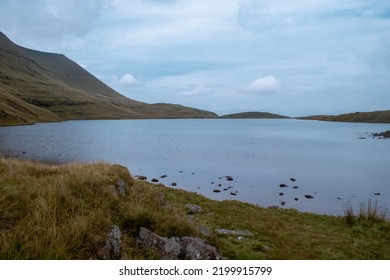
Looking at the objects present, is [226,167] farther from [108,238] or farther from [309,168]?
[108,238]

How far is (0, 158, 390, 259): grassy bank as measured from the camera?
293 inches

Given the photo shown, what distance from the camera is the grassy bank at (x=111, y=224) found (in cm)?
744

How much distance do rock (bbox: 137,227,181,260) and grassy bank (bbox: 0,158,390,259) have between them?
0.28m

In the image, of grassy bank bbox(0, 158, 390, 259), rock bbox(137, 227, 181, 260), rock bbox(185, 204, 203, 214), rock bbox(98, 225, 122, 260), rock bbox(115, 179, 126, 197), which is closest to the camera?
grassy bank bbox(0, 158, 390, 259)

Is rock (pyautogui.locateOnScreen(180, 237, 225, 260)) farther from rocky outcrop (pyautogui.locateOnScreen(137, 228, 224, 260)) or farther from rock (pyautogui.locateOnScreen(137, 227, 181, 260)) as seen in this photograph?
rock (pyautogui.locateOnScreen(137, 227, 181, 260))

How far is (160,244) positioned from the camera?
841 centimetres

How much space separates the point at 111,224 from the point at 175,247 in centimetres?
188

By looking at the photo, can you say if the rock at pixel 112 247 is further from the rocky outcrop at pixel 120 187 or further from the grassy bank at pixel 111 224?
the rocky outcrop at pixel 120 187

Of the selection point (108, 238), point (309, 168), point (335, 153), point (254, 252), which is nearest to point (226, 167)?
point (309, 168)

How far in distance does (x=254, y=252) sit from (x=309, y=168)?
139 feet

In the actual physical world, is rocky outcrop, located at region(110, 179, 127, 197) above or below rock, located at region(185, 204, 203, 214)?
above

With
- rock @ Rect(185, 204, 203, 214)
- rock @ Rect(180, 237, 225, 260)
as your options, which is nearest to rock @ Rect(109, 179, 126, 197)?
rock @ Rect(180, 237, 225, 260)

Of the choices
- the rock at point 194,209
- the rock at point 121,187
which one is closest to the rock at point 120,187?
the rock at point 121,187
